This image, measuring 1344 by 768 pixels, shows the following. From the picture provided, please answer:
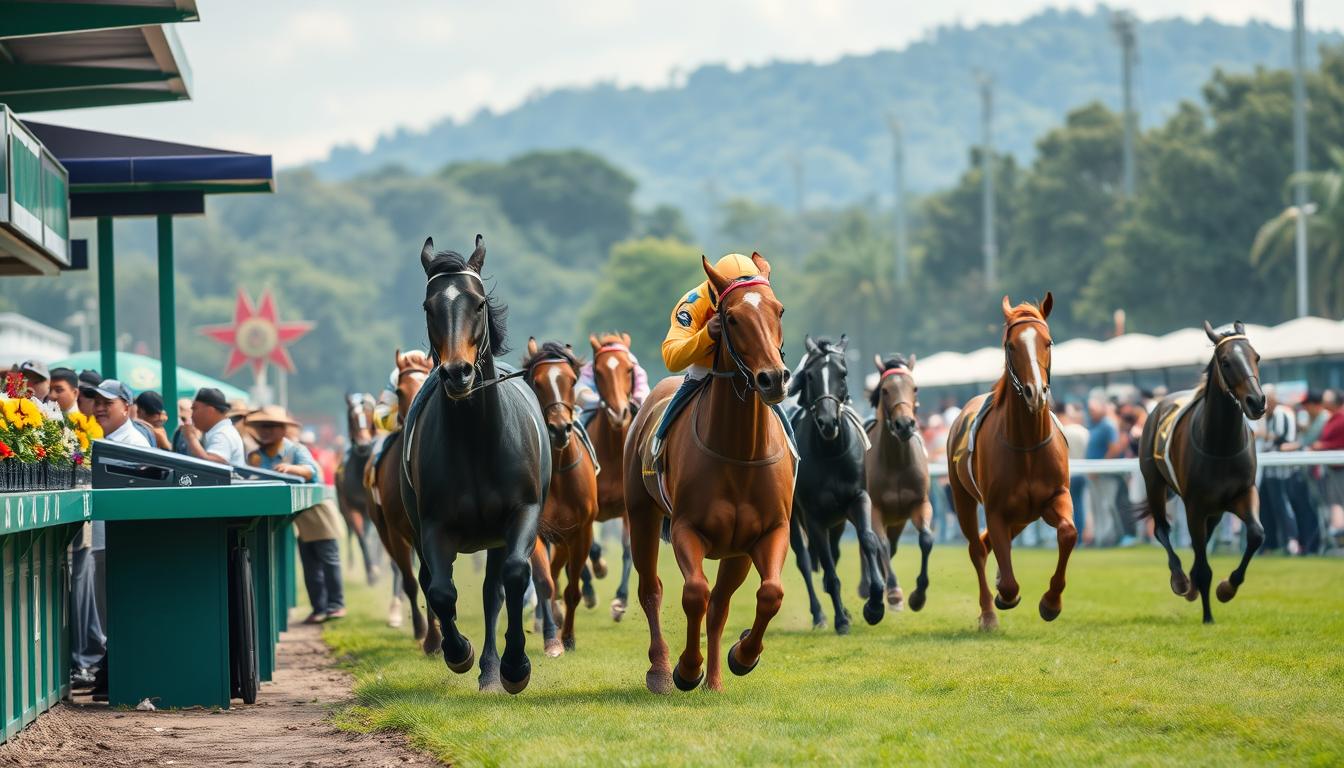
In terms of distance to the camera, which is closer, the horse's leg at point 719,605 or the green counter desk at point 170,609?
the horse's leg at point 719,605

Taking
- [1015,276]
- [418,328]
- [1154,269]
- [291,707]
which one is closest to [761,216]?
[418,328]

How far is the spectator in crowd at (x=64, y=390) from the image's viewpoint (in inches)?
512

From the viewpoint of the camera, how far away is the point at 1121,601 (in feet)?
53.5

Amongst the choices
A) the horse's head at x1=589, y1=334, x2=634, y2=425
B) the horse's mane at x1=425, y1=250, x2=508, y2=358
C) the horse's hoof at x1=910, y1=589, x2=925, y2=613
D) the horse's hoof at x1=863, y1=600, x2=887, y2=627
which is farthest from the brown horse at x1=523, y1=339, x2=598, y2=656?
the horse's hoof at x1=910, y1=589, x2=925, y2=613

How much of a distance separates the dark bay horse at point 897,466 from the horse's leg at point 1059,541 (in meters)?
2.55

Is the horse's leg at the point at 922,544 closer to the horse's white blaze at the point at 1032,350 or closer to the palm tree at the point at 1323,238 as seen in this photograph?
the horse's white blaze at the point at 1032,350

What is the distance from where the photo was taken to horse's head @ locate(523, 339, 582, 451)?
43.7 ft

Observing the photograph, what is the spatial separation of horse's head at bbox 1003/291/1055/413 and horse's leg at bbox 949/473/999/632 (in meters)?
1.74

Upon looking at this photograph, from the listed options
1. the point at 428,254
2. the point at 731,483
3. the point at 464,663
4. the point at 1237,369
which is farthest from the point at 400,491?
the point at 1237,369

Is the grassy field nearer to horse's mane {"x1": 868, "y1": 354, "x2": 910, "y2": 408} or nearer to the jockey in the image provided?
the jockey

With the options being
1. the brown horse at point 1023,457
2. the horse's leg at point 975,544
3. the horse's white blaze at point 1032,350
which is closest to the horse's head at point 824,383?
the horse's leg at point 975,544

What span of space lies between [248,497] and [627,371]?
481 cm

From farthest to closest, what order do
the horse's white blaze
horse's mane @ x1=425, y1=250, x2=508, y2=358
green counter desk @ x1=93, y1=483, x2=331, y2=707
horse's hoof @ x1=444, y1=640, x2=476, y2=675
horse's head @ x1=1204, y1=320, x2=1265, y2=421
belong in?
horse's head @ x1=1204, y1=320, x2=1265, y2=421 < the horse's white blaze < green counter desk @ x1=93, y1=483, x2=331, y2=707 < horse's hoof @ x1=444, y1=640, x2=476, y2=675 < horse's mane @ x1=425, y1=250, x2=508, y2=358

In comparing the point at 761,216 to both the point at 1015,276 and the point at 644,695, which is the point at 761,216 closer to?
the point at 1015,276
